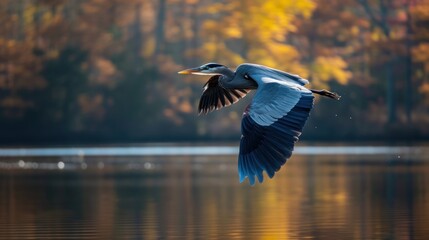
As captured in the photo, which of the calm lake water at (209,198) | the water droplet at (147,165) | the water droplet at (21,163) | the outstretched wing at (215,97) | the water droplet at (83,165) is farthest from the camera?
the water droplet at (21,163)

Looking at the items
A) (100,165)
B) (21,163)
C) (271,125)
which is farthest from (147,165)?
(271,125)

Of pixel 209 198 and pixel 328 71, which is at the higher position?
pixel 328 71

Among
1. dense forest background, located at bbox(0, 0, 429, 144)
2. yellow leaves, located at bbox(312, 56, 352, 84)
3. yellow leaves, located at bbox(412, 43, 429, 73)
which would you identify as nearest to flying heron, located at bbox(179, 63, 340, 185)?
dense forest background, located at bbox(0, 0, 429, 144)

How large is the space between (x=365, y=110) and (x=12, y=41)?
14675 mm

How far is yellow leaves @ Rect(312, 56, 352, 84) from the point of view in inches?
1932

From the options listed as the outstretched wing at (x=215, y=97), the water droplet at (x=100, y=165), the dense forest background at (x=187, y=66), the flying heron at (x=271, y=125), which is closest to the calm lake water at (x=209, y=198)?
the water droplet at (x=100, y=165)

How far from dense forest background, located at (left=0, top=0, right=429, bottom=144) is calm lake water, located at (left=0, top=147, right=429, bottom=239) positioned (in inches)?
543

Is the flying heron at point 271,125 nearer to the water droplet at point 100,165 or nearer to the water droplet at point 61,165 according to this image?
the water droplet at point 100,165

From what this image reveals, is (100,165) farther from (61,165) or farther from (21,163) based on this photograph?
(21,163)

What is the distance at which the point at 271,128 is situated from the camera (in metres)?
11.8

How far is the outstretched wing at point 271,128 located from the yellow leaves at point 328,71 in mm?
37100

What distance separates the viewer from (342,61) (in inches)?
1976

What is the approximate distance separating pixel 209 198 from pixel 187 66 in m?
31.4

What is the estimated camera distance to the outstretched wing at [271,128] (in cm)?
1157
